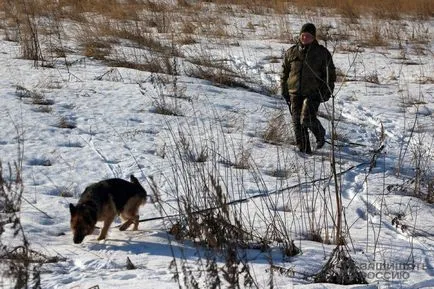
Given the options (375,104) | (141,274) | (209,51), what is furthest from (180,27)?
(141,274)

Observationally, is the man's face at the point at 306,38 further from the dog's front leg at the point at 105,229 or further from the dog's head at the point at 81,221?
the dog's head at the point at 81,221

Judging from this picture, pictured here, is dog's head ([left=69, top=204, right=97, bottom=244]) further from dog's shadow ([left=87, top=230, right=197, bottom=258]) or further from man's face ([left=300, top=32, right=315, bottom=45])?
man's face ([left=300, top=32, right=315, bottom=45])

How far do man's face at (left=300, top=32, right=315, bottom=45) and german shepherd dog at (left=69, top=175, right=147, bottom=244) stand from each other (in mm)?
2767

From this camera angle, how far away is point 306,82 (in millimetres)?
6617

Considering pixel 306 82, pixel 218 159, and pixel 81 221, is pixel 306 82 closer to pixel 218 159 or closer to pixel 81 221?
pixel 218 159

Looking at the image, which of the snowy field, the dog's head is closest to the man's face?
the snowy field

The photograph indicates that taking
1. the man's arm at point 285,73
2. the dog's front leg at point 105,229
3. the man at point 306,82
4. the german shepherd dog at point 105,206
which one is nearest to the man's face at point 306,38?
the man at point 306,82

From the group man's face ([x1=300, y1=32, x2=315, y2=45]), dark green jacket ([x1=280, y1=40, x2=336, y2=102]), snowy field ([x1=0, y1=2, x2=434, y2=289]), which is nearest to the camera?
snowy field ([x1=0, y1=2, x2=434, y2=289])

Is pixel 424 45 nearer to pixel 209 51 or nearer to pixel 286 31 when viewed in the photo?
pixel 286 31

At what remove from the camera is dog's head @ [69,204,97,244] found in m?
4.02

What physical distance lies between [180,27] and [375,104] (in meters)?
5.23

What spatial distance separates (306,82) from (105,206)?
313 centimetres

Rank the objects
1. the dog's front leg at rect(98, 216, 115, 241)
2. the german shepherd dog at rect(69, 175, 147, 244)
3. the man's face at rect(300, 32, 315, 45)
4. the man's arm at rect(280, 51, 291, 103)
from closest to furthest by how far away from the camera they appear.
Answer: the german shepherd dog at rect(69, 175, 147, 244) < the dog's front leg at rect(98, 216, 115, 241) < the man's face at rect(300, 32, 315, 45) < the man's arm at rect(280, 51, 291, 103)

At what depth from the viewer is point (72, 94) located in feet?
25.9
